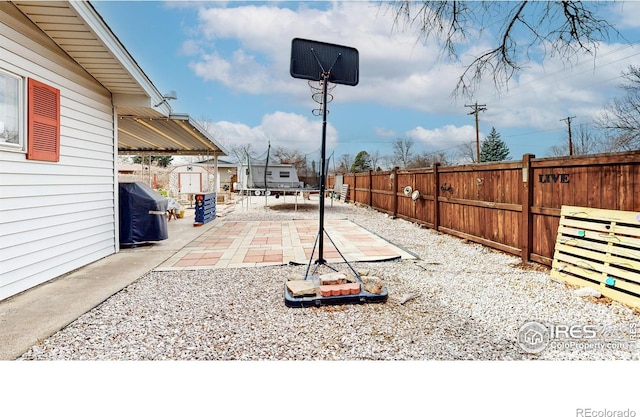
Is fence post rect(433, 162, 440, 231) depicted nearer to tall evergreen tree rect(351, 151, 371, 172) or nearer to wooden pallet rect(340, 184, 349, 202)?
wooden pallet rect(340, 184, 349, 202)

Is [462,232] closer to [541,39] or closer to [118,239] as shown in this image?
[541,39]

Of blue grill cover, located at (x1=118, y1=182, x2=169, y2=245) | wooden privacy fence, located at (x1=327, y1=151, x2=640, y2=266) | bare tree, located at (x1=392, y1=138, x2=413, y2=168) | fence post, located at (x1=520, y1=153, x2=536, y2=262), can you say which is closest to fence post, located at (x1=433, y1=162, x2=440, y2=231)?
wooden privacy fence, located at (x1=327, y1=151, x2=640, y2=266)

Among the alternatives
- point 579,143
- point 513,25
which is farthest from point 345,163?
point 513,25

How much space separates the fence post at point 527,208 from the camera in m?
4.55

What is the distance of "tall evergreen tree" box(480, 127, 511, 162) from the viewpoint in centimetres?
3406

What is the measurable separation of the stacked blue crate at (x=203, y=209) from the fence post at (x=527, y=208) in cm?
674

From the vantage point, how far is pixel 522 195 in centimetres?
475

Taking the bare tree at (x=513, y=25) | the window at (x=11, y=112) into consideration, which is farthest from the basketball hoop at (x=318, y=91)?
the window at (x=11, y=112)

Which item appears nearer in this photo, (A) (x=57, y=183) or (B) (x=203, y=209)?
(A) (x=57, y=183)

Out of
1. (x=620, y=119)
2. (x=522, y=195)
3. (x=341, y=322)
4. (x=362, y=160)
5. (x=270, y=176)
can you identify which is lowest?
(x=341, y=322)

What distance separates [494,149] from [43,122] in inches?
1471

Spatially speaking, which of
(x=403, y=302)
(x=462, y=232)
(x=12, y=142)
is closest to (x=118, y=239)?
(x=12, y=142)

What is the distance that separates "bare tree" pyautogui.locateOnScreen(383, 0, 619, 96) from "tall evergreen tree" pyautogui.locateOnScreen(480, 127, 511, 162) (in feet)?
106

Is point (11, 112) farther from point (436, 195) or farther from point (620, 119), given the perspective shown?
point (620, 119)
